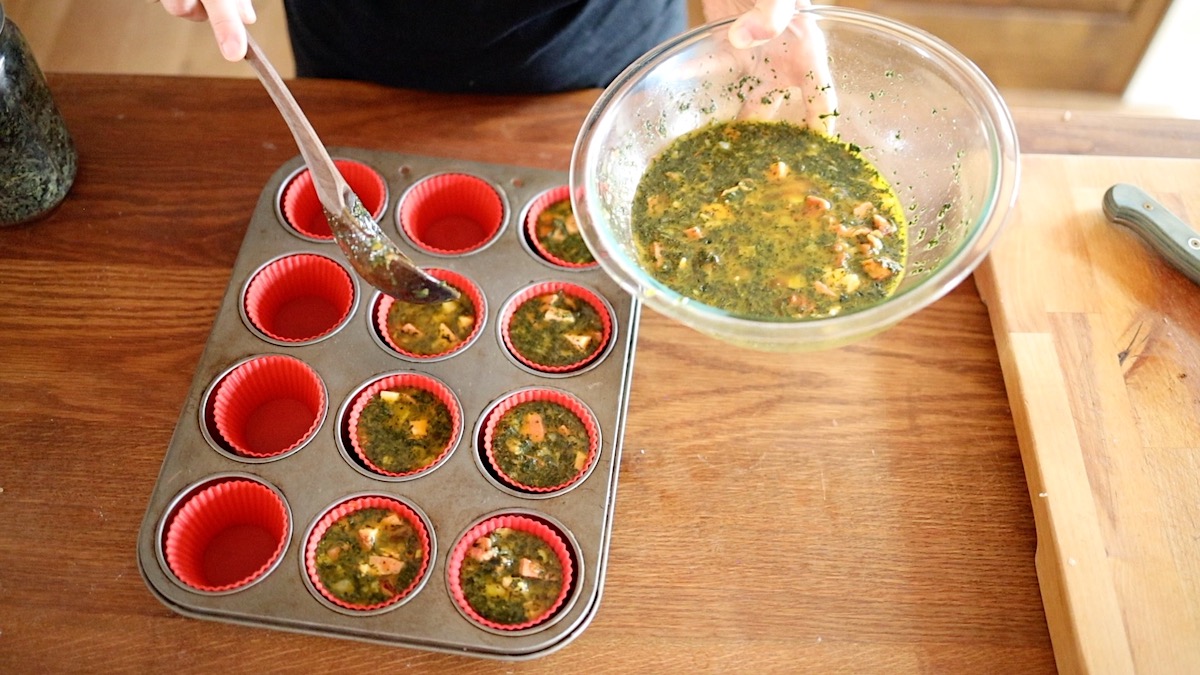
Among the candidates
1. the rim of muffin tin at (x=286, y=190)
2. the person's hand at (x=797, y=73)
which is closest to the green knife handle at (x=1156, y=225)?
the person's hand at (x=797, y=73)

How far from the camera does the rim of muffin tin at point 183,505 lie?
54.3 inches

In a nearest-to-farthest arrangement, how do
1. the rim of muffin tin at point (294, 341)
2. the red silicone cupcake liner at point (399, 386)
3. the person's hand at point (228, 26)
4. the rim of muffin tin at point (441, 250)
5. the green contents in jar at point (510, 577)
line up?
the person's hand at point (228, 26) → the green contents in jar at point (510, 577) → the red silicone cupcake liner at point (399, 386) → the rim of muffin tin at point (294, 341) → the rim of muffin tin at point (441, 250)

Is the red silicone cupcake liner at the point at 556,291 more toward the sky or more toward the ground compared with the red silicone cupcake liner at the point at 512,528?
more toward the sky

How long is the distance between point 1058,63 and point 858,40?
2322 mm

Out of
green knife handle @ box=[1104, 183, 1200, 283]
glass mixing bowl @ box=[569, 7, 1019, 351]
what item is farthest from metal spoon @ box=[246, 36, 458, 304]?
green knife handle @ box=[1104, 183, 1200, 283]

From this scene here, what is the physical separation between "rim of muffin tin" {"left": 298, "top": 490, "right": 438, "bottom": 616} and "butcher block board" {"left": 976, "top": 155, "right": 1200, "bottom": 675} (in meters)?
0.90

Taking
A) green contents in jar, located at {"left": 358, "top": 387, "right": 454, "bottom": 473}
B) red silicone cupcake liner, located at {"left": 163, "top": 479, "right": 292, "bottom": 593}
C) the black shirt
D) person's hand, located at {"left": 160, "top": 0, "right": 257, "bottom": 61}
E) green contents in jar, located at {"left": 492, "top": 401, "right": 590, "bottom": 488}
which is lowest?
red silicone cupcake liner, located at {"left": 163, "top": 479, "right": 292, "bottom": 593}

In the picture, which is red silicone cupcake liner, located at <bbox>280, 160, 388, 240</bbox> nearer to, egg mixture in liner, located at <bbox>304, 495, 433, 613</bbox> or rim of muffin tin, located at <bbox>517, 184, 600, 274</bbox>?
rim of muffin tin, located at <bbox>517, 184, 600, 274</bbox>

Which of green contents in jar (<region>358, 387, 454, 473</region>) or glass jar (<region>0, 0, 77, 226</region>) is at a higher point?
glass jar (<region>0, 0, 77, 226</region>)

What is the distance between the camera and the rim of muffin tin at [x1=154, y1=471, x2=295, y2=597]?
4.52 ft

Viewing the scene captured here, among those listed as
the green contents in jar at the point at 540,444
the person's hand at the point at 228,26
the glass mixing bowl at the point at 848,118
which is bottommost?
the green contents in jar at the point at 540,444

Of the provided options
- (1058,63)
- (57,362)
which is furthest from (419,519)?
(1058,63)

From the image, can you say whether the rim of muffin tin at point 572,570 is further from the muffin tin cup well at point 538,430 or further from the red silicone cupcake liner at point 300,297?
the red silicone cupcake liner at point 300,297

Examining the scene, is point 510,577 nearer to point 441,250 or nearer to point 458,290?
point 458,290
